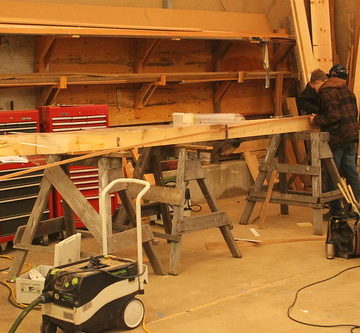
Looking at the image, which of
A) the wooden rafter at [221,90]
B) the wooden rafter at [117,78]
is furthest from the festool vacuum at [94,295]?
the wooden rafter at [221,90]

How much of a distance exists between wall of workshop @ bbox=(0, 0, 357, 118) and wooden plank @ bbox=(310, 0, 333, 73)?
1.02ft

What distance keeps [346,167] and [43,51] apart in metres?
3.02

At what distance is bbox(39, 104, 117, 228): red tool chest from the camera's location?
5.79 metres

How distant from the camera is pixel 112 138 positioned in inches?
171

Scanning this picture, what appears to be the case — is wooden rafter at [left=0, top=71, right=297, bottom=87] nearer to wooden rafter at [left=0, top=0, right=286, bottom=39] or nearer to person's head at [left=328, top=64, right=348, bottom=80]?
wooden rafter at [left=0, top=0, right=286, bottom=39]

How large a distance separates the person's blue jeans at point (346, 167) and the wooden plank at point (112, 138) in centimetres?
120

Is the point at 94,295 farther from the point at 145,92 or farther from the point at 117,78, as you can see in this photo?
the point at 145,92

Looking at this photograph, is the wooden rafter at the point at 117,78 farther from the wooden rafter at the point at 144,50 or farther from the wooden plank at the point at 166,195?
the wooden plank at the point at 166,195

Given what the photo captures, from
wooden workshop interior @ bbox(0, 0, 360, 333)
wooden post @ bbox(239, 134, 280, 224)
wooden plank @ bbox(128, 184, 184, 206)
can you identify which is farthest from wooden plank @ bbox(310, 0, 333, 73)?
wooden plank @ bbox(128, 184, 184, 206)

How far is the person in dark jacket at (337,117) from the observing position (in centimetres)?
613

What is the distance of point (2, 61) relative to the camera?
6066 millimetres

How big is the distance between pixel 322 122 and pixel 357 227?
1.39 metres

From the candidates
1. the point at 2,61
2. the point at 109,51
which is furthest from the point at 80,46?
the point at 2,61

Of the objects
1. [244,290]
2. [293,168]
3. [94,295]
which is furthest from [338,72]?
[94,295]
